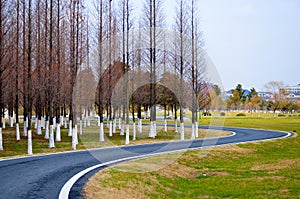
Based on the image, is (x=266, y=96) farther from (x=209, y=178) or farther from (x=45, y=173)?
(x=45, y=173)

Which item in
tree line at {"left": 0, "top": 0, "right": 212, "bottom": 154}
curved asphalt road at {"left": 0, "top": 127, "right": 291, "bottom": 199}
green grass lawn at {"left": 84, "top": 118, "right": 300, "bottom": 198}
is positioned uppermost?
tree line at {"left": 0, "top": 0, "right": 212, "bottom": 154}

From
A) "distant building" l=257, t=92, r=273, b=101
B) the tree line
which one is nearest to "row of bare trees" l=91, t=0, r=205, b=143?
the tree line

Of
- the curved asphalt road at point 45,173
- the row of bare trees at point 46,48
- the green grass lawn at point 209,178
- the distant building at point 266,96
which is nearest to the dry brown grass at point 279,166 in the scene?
the green grass lawn at point 209,178

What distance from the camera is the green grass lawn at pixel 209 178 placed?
13780mm

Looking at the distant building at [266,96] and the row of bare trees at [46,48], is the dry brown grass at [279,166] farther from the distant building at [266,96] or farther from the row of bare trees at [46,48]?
the distant building at [266,96]

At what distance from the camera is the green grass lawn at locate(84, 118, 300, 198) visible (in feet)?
45.2

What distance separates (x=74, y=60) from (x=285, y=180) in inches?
653

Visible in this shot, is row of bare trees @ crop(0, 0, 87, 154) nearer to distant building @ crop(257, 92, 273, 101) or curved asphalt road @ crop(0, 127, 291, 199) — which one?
curved asphalt road @ crop(0, 127, 291, 199)

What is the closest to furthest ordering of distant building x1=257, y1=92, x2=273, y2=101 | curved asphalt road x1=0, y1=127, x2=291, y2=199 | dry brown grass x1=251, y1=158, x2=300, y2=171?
1. curved asphalt road x1=0, y1=127, x2=291, y2=199
2. dry brown grass x1=251, y1=158, x2=300, y2=171
3. distant building x1=257, y1=92, x2=273, y2=101

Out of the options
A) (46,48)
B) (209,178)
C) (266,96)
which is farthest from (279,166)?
(266,96)

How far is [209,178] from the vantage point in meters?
18.5

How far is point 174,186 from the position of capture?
53.4ft

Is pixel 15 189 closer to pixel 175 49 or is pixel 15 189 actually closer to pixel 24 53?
pixel 24 53

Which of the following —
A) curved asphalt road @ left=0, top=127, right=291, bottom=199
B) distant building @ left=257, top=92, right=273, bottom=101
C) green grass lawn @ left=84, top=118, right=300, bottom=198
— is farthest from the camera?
distant building @ left=257, top=92, right=273, bottom=101
